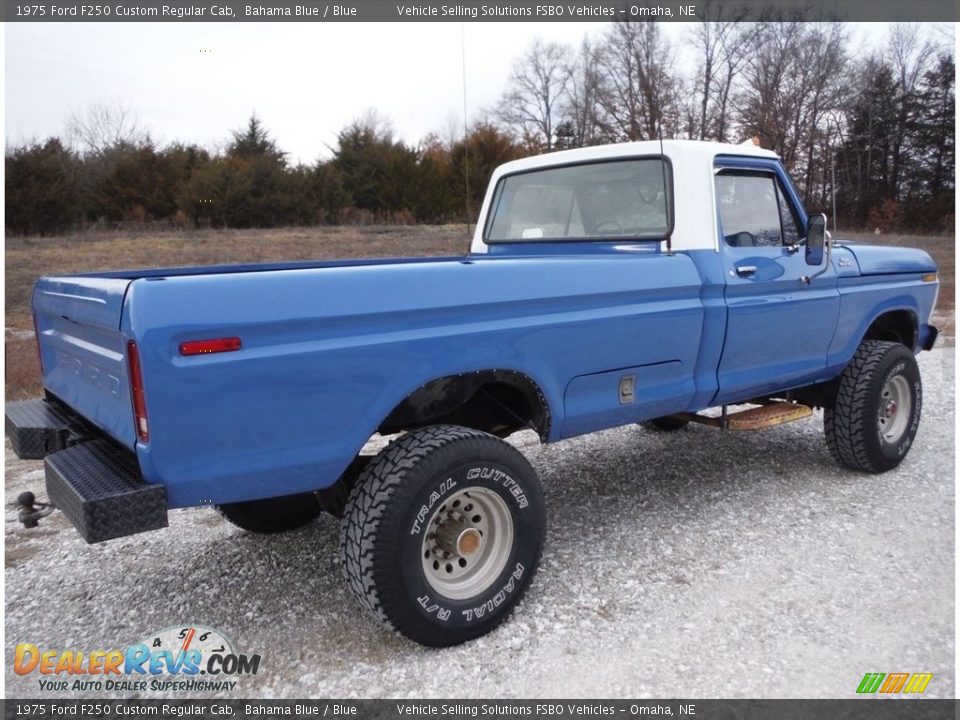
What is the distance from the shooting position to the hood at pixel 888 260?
4.79 m

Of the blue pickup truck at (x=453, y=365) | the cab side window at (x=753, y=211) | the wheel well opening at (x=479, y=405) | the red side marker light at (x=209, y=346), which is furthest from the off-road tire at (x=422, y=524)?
the cab side window at (x=753, y=211)

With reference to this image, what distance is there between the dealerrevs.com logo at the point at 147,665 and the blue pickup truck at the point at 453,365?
0.62 metres

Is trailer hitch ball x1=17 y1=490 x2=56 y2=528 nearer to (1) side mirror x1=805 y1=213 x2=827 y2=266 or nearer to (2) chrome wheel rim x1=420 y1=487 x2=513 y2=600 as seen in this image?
(2) chrome wheel rim x1=420 y1=487 x2=513 y2=600

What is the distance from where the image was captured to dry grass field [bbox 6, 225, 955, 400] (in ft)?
37.2

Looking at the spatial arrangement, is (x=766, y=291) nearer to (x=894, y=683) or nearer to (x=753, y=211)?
(x=753, y=211)

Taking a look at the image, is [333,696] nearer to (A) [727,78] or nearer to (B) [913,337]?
(B) [913,337]

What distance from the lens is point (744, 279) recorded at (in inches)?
155

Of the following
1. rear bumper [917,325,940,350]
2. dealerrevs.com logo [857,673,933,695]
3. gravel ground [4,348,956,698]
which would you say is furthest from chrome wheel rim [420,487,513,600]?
rear bumper [917,325,940,350]

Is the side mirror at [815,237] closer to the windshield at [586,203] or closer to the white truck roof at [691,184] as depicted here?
the white truck roof at [691,184]

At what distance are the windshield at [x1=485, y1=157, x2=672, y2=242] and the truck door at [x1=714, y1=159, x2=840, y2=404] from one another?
0.34 meters

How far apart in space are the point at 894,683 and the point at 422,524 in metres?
1.83

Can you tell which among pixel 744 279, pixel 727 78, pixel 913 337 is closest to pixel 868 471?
pixel 913 337

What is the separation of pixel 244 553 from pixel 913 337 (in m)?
4.71

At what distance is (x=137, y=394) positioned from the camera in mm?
2371
